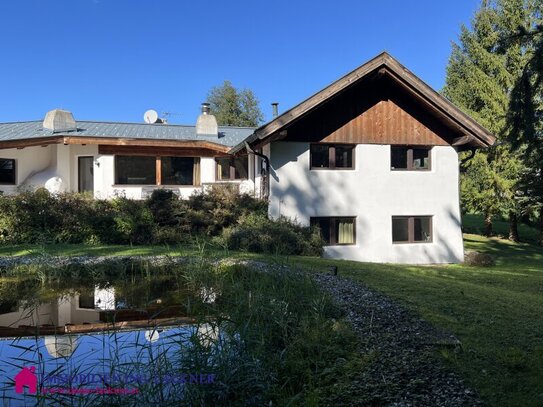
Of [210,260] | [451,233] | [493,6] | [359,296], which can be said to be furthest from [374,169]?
[493,6]

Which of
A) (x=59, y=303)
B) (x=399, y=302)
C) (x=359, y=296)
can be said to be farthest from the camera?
(x=59, y=303)

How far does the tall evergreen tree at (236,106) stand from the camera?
47812 millimetres

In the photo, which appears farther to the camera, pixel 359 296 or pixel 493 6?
pixel 493 6

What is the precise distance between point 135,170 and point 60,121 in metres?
4.90

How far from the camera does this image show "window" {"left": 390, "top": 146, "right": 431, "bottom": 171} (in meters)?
16.2

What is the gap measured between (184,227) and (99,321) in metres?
8.55

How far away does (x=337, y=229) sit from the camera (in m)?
15.6

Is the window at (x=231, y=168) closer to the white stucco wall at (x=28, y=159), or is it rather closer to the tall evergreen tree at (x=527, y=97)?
the white stucco wall at (x=28, y=159)

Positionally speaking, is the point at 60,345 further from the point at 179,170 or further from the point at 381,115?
the point at 179,170

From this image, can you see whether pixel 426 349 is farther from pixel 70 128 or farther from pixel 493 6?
pixel 493 6

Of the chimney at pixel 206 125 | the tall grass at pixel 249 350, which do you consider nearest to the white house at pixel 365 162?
the chimney at pixel 206 125

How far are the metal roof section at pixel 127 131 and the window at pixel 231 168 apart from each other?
2.57 feet

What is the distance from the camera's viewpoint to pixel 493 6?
2656 cm

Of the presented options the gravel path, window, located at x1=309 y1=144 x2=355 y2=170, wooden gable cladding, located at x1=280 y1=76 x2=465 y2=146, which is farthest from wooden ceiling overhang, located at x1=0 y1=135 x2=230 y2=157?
the gravel path
